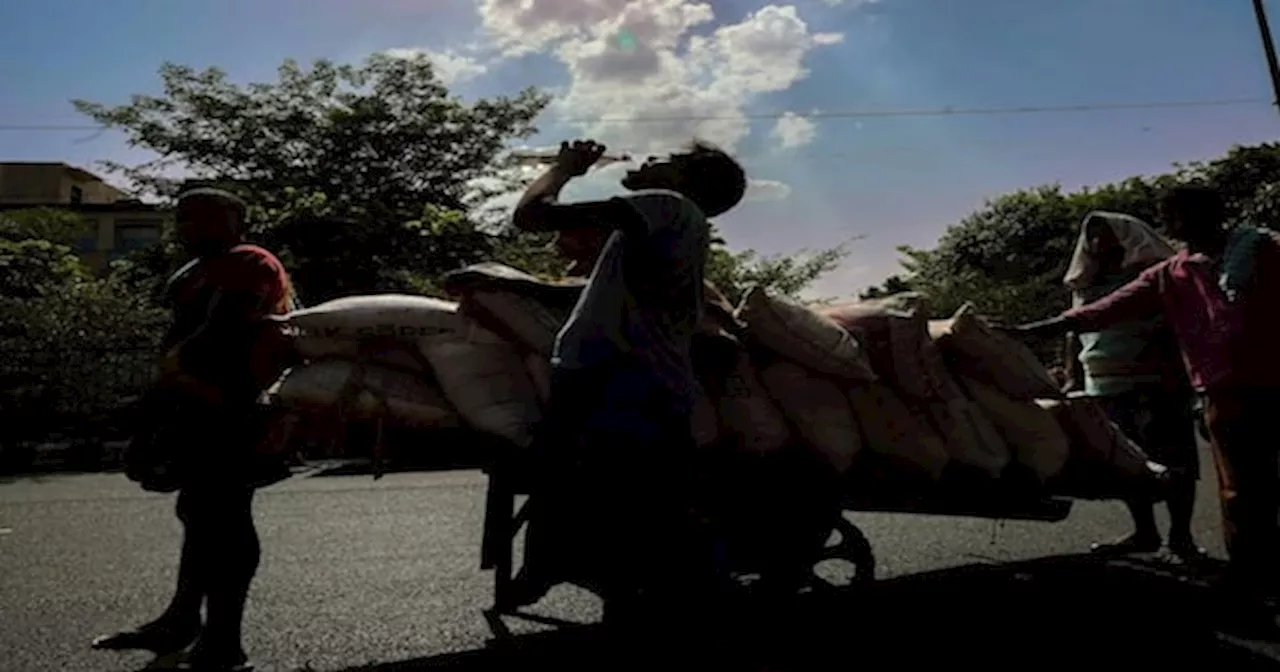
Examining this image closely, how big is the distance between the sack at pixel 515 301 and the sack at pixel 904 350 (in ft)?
4.05

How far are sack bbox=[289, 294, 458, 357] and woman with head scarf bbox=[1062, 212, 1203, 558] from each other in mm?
3331

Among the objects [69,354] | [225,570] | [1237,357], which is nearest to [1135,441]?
[1237,357]

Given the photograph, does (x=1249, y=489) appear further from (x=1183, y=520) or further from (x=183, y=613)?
(x=183, y=613)

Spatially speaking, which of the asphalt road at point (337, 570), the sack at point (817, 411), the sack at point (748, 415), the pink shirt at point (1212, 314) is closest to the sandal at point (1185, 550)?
the asphalt road at point (337, 570)

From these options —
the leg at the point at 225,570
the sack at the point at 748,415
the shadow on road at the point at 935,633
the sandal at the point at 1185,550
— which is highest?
the sack at the point at 748,415

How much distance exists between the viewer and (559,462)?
258cm

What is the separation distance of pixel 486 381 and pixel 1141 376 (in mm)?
3477

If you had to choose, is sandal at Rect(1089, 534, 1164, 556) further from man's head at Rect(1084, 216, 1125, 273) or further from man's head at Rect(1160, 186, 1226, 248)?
man's head at Rect(1160, 186, 1226, 248)

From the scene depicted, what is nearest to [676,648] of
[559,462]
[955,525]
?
[559,462]

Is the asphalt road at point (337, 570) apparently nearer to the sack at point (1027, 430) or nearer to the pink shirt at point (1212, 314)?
the sack at point (1027, 430)

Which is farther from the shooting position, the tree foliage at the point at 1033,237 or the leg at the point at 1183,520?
the tree foliage at the point at 1033,237

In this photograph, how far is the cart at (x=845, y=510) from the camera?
312 cm

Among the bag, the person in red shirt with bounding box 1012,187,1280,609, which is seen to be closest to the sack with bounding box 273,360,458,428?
the bag

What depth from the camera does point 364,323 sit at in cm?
288
